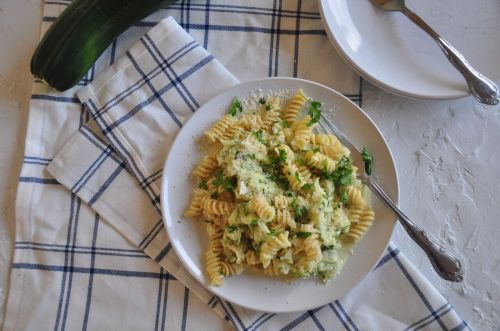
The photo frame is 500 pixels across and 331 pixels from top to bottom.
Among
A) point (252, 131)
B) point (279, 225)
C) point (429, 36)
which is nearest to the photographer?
point (279, 225)

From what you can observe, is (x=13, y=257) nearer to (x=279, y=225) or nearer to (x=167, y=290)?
(x=167, y=290)

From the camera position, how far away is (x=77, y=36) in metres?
1.65

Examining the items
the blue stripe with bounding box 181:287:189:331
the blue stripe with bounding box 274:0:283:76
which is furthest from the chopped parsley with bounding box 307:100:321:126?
the blue stripe with bounding box 181:287:189:331

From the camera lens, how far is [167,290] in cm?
163

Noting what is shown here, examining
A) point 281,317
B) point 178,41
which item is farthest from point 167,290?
point 178,41

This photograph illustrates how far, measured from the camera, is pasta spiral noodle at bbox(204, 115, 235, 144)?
155cm

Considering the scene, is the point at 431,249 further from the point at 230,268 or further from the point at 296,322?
the point at 230,268

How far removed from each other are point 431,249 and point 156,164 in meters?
0.95

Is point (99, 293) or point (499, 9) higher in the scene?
point (499, 9)

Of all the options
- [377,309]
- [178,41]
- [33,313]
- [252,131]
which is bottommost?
[33,313]

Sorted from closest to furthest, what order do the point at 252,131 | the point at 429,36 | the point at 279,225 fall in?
the point at 279,225
the point at 252,131
the point at 429,36

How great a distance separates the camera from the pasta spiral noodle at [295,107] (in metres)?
1.57

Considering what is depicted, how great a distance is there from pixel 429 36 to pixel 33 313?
5.44ft

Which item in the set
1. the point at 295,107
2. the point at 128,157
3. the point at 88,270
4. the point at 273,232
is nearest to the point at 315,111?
the point at 295,107
